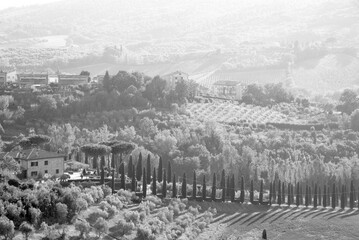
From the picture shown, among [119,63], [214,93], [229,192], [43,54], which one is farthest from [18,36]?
[229,192]

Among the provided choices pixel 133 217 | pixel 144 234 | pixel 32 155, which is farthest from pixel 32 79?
pixel 144 234

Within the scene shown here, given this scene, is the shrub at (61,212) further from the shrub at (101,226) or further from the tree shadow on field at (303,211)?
the tree shadow on field at (303,211)

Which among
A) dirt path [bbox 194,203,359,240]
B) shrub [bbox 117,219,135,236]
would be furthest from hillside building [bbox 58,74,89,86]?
shrub [bbox 117,219,135,236]

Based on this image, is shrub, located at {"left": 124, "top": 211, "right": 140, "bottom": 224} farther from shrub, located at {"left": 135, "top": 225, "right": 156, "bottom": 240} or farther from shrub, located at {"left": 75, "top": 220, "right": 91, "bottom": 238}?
shrub, located at {"left": 75, "top": 220, "right": 91, "bottom": 238}

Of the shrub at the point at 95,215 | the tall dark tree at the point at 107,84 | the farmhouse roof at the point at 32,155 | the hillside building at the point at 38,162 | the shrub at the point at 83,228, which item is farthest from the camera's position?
the tall dark tree at the point at 107,84

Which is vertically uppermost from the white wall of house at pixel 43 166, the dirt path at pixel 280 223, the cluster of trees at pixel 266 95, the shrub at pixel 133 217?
the cluster of trees at pixel 266 95

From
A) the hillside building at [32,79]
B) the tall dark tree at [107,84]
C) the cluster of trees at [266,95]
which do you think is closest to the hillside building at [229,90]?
the cluster of trees at [266,95]
